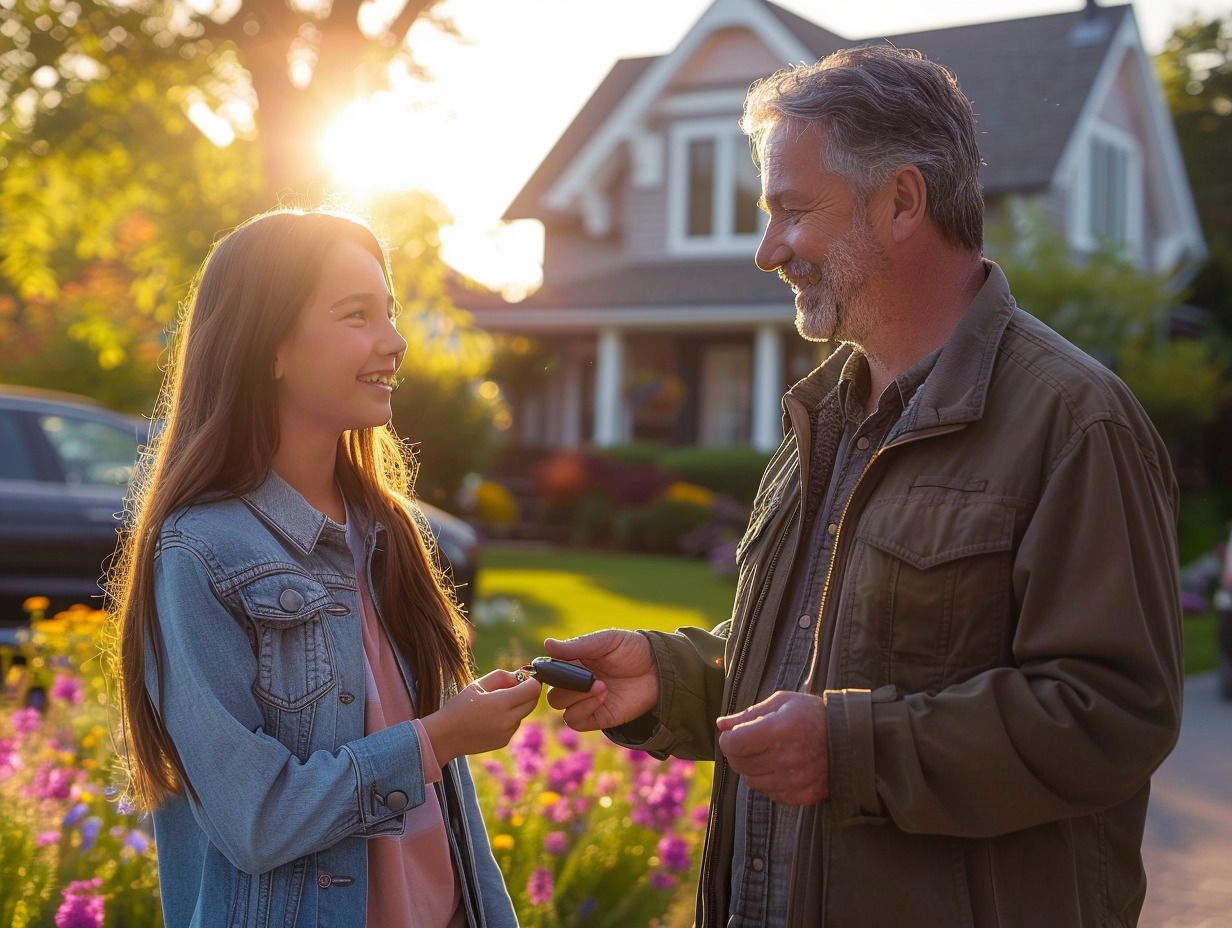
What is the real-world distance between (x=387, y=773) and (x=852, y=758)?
832 mm

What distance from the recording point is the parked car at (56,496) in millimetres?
8062

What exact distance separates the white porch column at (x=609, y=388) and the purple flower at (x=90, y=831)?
18.1 metres

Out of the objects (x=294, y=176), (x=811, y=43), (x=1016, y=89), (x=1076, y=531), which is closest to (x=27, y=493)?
(x=294, y=176)

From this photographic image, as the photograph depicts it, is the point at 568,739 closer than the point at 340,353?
No

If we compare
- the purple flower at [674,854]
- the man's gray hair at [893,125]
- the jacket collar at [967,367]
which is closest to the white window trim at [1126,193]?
→ the purple flower at [674,854]

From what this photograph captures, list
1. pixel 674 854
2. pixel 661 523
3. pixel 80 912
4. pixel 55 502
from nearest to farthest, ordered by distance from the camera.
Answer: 1. pixel 80 912
2. pixel 674 854
3. pixel 55 502
4. pixel 661 523

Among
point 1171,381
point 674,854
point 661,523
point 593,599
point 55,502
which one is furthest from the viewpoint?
point 1171,381

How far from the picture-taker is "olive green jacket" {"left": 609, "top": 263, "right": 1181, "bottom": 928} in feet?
6.67

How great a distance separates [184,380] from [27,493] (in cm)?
622

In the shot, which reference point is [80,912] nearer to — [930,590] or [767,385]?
[930,590]

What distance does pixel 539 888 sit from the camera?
3982mm

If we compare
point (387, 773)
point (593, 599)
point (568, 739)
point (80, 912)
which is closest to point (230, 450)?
point (387, 773)

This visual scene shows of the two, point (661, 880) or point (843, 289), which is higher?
point (843, 289)

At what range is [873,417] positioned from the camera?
8.35 feet
